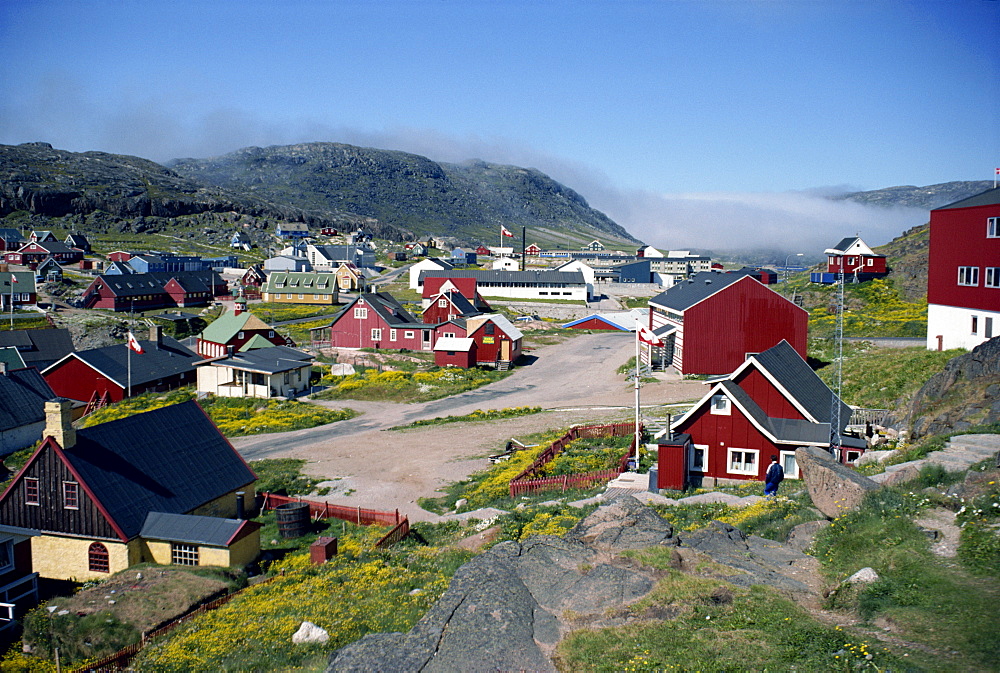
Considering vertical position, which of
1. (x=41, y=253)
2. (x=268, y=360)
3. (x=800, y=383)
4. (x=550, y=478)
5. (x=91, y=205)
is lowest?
(x=550, y=478)

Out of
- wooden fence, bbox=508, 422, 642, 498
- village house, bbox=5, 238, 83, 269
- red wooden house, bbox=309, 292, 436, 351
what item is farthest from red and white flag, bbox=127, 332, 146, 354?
village house, bbox=5, 238, 83, 269

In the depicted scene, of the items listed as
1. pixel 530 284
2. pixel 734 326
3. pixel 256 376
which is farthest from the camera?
pixel 530 284

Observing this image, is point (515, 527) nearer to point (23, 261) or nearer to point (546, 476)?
point (546, 476)

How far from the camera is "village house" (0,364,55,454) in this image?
40.2 meters

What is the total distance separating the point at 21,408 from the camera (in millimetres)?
41719

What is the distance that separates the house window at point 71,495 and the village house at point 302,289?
84.2 metres

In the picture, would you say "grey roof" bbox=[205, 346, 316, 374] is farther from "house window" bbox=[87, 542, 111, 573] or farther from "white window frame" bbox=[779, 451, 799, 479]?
"white window frame" bbox=[779, 451, 799, 479]

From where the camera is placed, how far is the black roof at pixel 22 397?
1602 inches

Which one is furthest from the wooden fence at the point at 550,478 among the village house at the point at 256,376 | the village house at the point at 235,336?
the village house at the point at 235,336

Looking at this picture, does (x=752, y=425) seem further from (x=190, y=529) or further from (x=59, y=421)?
(x=59, y=421)

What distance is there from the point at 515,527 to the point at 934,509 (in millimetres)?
9798

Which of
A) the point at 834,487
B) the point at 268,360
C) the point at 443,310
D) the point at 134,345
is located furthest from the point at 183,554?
the point at 443,310

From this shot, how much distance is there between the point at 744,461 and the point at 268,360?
122ft

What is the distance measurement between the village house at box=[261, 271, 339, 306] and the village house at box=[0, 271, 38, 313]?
2874cm
